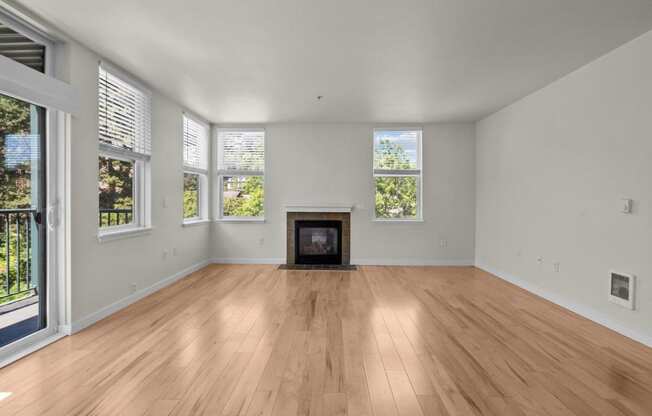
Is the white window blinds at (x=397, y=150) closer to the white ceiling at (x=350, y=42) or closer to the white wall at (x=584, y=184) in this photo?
the white wall at (x=584, y=184)

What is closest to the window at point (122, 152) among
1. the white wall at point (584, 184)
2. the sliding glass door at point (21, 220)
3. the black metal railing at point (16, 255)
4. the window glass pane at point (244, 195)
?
the sliding glass door at point (21, 220)

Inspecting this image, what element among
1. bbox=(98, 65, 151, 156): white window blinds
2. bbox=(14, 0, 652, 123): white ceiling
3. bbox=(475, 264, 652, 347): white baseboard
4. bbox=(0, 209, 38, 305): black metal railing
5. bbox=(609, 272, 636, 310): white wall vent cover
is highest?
bbox=(14, 0, 652, 123): white ceiling

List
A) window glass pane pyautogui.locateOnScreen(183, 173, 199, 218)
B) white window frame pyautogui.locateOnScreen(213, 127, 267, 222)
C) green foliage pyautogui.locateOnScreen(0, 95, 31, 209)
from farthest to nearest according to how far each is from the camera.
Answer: white window frame pyautogui.locateOnScreen(213, 127, 267, 222), window glass pane pyautogui.locateOnScreen(183, 173, 199, 218), green foliage pyautogui.locateOnScreen(0, 95, 31, 209)

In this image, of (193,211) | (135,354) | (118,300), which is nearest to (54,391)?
(135,354)

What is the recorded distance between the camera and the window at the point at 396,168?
6.08 meters

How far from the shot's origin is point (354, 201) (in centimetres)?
606

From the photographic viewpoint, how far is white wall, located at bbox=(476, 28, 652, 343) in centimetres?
284

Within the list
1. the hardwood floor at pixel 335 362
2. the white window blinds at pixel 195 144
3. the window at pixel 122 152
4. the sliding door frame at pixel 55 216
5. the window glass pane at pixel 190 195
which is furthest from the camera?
the window glass pane at pixel 190 195

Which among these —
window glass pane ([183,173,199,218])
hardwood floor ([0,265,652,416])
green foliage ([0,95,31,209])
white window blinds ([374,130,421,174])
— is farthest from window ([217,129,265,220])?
green foliage ([0,95,31,209])

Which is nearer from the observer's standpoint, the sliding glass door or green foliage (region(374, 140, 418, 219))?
the sliding glass door

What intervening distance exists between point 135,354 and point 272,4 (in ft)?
8.85

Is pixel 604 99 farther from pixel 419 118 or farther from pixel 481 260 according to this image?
pixel 481 260

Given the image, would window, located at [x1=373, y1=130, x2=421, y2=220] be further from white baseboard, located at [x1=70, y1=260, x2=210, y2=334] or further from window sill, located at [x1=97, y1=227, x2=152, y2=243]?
window sill, located at [x1=97, y1=227, x2=152, y2=243]

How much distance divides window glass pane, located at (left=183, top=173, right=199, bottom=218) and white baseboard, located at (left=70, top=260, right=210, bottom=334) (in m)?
0.92
